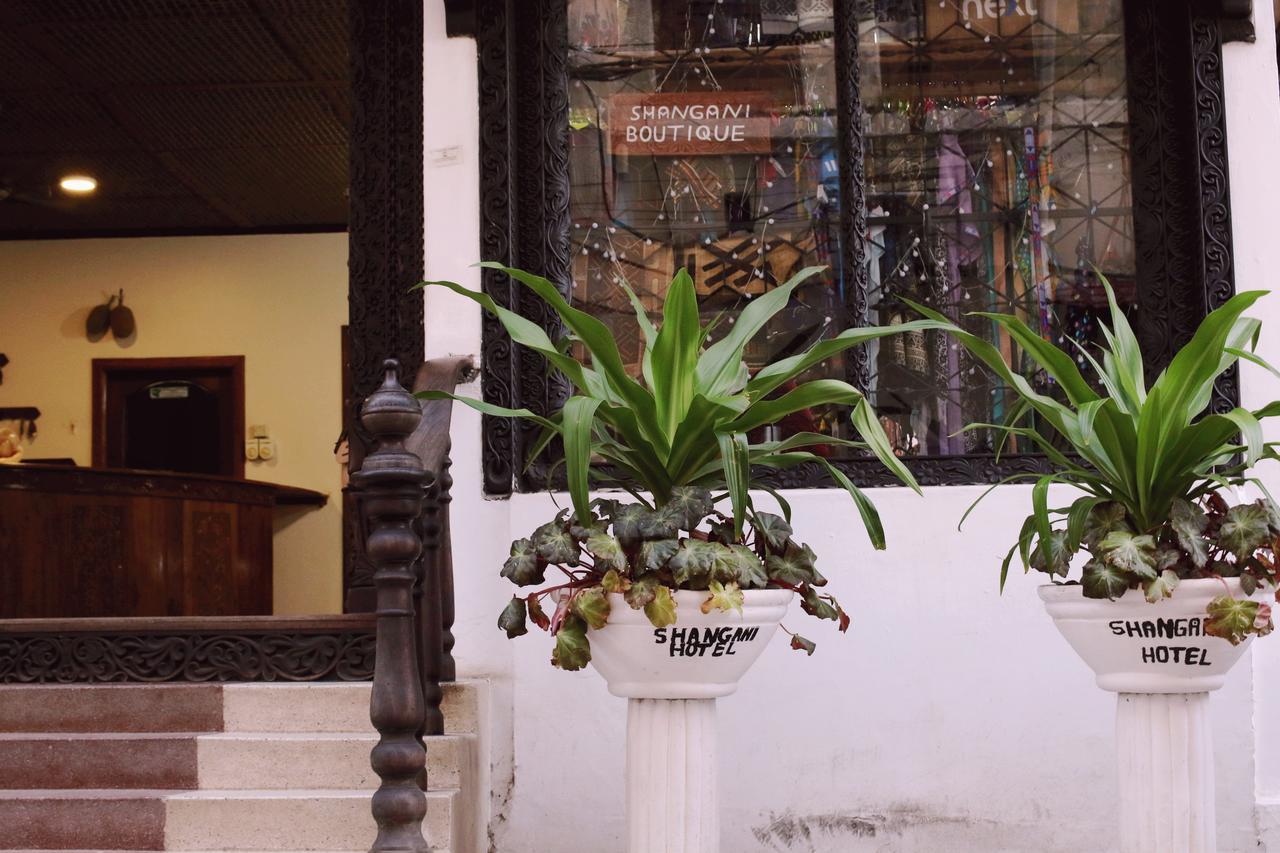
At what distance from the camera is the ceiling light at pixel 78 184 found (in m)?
8.67

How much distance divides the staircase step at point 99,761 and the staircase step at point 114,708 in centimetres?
9

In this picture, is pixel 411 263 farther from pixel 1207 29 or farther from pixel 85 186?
pixel 85 186

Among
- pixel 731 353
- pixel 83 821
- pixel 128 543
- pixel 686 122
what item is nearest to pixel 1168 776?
pixel 731 353

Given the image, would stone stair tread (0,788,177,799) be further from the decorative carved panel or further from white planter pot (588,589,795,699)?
white planter pot (588,589,795,699)

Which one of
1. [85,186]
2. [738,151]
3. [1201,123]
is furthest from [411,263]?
[85,186]

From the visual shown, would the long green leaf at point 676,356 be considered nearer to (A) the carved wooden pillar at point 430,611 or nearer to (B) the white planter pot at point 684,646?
(B) the white planter pot at point 684,646

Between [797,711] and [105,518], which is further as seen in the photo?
[105,518]

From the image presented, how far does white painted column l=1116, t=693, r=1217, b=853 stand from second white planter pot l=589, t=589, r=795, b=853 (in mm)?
792

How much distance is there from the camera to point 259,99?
7277mm

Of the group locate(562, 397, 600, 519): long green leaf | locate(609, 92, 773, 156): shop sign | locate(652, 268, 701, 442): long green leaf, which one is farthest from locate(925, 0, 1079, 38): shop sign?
locate(562, 397, 600, 519): long green leaf

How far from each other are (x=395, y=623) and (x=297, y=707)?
2.97 feet

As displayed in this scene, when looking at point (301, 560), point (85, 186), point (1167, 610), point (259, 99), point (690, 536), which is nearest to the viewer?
point (1167, 610)

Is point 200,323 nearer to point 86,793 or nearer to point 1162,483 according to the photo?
point 86,793

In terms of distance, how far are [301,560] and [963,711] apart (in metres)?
6.43
